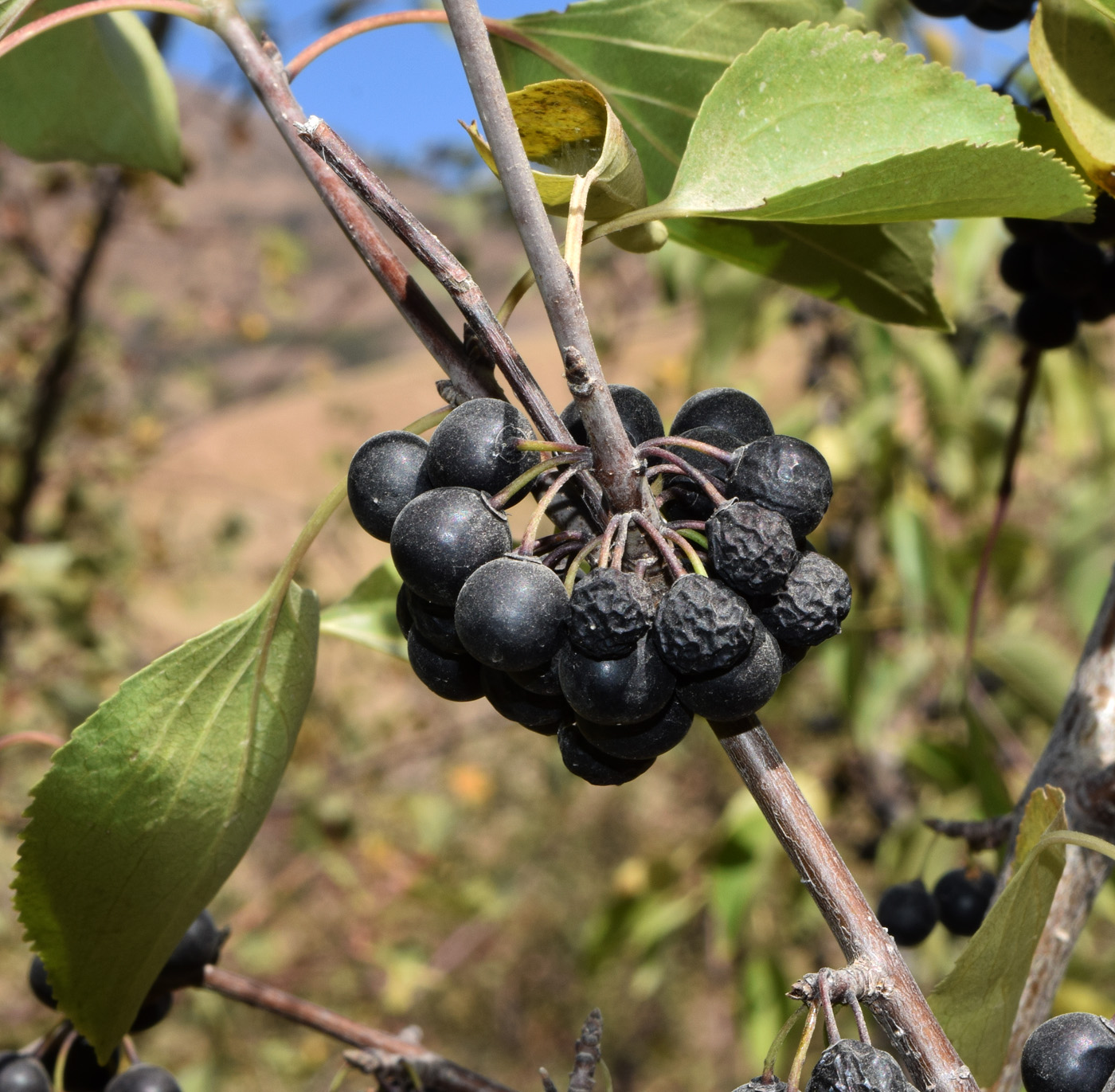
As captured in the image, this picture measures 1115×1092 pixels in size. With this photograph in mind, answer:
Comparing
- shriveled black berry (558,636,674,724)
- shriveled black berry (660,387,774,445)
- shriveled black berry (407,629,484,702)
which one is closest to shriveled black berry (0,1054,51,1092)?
shriveled black berry (407,629,484,702)

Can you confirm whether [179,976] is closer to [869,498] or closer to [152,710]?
[152,710]

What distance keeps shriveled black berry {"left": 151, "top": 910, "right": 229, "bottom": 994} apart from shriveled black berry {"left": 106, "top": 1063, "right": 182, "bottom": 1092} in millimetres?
66

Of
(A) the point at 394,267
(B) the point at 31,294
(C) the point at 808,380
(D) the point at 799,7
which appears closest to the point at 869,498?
(C) the point at 808,380

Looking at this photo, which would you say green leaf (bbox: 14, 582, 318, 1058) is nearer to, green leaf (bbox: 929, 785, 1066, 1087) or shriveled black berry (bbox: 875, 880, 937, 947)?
green leaf (bbox: 929, 785, 1066, 1087)

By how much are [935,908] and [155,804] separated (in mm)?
737

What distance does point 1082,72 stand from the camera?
0.66 m

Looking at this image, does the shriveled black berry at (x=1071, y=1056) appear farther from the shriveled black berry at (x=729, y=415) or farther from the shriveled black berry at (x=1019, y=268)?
the shriveled black berry at (x=1019, y=268)

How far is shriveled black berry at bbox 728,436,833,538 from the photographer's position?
0.55m

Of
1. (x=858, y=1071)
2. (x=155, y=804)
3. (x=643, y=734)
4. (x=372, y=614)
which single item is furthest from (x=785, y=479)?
(x=372, y=614)

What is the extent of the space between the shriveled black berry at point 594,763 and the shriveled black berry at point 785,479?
6.3 inches

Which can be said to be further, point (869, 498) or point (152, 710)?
point (869, 498)

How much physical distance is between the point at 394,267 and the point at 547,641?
0.28 m

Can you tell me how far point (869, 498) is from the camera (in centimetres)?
264

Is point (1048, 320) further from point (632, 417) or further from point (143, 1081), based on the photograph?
point (143, 1081)
